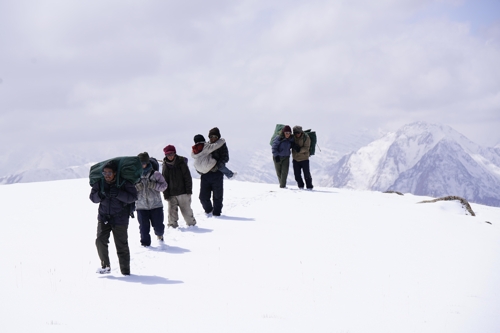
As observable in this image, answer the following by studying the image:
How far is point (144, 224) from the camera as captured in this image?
1070 cm

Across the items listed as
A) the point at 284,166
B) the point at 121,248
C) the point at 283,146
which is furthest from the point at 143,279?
the point at 284,166

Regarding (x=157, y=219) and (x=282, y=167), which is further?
(x=282, y=167)

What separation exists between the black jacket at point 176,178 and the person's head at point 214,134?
1455 mm

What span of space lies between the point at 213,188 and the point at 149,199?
3.65 meters

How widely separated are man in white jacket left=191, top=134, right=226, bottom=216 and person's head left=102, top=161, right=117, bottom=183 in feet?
16.8

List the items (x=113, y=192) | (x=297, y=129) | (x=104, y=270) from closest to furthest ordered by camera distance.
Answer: (x=113, y=192) < (x=104, y=270) < (x=297, y=129)

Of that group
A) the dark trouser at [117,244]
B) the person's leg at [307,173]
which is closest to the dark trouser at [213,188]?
the dark trouser at [117,244]

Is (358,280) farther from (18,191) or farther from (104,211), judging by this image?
(18,191)

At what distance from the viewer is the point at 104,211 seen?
8562 mm

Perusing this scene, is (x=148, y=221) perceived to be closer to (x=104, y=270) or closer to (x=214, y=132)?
(x=104, y=270)

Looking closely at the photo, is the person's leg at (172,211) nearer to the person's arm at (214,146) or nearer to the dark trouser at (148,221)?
the dark trouser at (148,221)

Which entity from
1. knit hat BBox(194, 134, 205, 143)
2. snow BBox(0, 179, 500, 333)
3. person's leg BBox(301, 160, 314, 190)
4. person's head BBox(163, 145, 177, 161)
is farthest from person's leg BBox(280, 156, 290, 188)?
person's head BBox(163, 145, 177, 161)

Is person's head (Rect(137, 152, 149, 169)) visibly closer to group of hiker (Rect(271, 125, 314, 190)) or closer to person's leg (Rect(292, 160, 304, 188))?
group of hiker (Rect(271, 125, 314, 190))

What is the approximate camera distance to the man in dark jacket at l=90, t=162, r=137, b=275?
8.48m
